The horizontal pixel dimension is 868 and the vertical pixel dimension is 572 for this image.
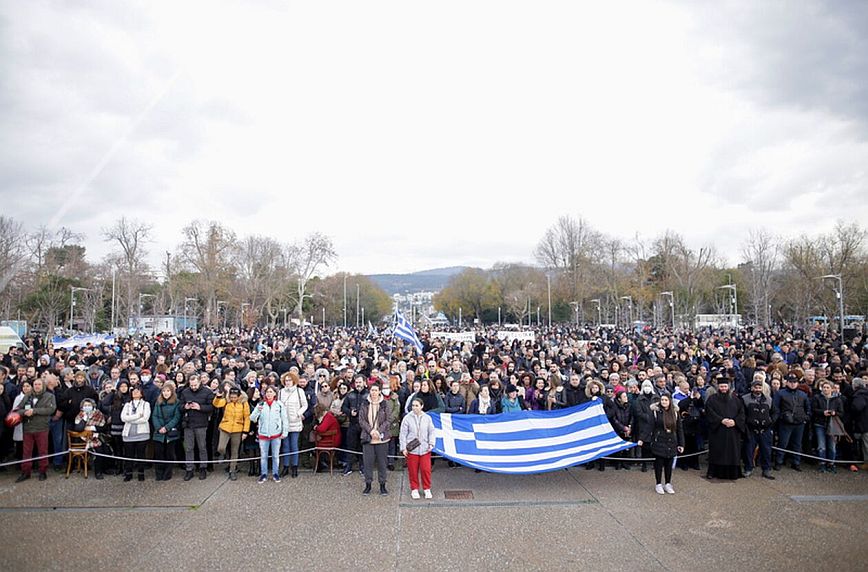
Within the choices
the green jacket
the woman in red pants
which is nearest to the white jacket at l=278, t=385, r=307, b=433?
the woman in red pants

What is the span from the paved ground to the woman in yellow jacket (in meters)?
0.46

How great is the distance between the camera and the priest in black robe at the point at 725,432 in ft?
29.2

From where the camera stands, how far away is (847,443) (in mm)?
9859

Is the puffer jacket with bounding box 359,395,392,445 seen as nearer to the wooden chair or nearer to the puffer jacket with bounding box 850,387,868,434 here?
the wooden chair

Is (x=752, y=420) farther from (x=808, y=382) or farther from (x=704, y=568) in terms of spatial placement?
(x=704, y=568)

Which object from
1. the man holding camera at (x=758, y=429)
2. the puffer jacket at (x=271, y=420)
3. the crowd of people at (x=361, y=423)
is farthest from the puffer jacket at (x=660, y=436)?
the puffer jacket at (x=271, y=420)

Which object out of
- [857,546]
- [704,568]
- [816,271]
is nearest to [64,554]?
[704,568]

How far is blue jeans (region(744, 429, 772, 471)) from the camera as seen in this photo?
30.5ft

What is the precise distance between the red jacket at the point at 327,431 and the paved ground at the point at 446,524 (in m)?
0.60

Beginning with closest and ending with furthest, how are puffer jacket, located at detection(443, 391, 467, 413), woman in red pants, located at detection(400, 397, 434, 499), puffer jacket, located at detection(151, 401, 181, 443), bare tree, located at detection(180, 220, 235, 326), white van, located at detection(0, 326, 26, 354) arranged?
woman in red pants, located at detection(400, 397, 434, 499)
puffer jacket, located at detection(151, 401, 181, 443)
puffer jacket, located at detection(443, 391, 467, 413)
white van, located at detection(0, 326, 26, 354)
bare tree, located at detection(180, 220, 235, 326)

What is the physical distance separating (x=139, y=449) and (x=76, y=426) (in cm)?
117

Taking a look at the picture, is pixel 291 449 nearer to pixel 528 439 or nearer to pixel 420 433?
pixel 420 433

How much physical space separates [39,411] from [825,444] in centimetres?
1327

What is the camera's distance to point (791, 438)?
32.6 ft
